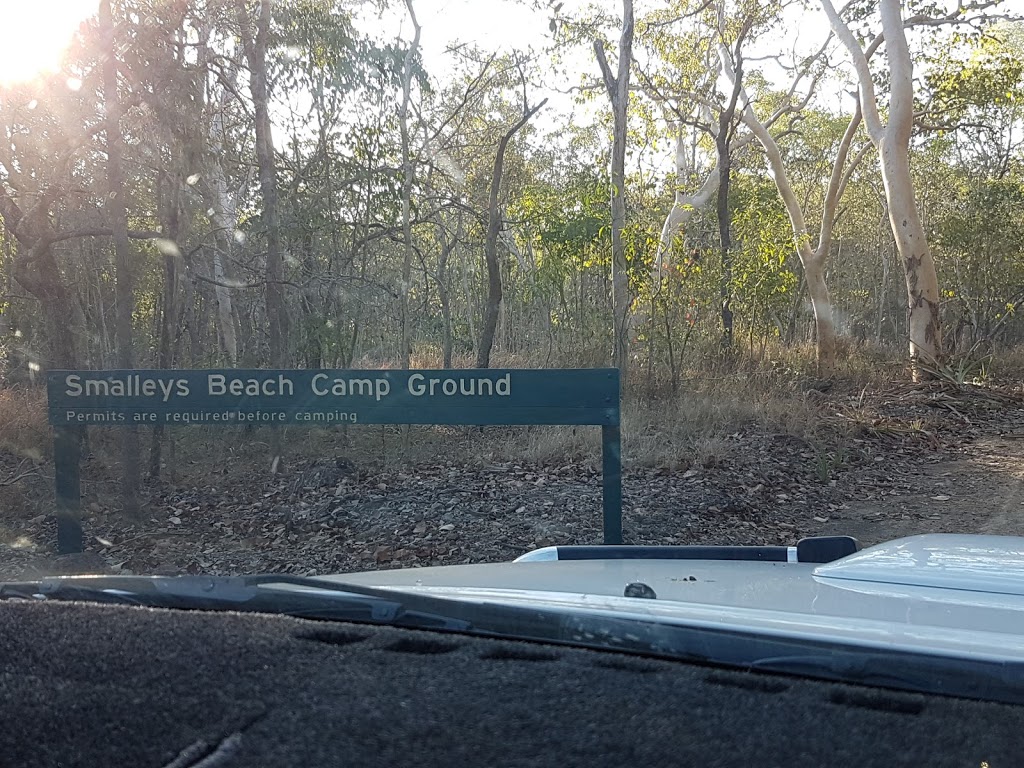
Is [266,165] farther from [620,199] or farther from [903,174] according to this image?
[903,174]

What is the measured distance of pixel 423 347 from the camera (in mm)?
21484

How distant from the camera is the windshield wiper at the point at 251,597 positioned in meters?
2.08

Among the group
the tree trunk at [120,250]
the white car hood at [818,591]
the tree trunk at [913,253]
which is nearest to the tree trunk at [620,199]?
the tree trunk at [120,250]

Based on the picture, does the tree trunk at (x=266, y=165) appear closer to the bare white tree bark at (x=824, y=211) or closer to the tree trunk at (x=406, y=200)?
the tree trunk at (x=406, y=200)

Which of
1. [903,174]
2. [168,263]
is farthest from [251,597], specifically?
[903,174]

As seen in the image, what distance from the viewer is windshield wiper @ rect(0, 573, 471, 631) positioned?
208 cm

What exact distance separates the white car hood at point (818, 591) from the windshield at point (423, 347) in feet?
0.54

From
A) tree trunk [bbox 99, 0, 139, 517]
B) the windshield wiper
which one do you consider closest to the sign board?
tree trunk [bbox 99, 0, 139, 517]

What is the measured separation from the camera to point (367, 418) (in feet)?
21.1

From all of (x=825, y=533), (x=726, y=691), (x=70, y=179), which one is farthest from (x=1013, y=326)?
(x=726, y=691)

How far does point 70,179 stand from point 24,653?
1026 cm

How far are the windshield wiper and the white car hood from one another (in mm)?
325

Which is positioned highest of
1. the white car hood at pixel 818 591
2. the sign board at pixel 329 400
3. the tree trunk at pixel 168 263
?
the tree trunk at pixel 168 263

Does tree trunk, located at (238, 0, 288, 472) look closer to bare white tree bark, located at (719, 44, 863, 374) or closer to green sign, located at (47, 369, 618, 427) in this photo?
green sign, located at (47, 369, 618, 427)
